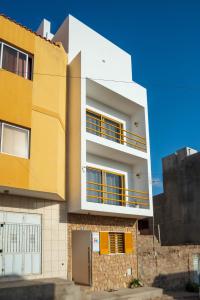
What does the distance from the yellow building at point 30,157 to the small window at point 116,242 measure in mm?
2900

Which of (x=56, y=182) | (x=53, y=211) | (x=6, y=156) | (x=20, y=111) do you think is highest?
(x=20, y=111)

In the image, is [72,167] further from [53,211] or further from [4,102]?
[4,102]

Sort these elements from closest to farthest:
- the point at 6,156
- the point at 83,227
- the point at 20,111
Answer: the point at 6,156 → the point at 20,111 → the point at 83,227

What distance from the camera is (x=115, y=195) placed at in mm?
17594

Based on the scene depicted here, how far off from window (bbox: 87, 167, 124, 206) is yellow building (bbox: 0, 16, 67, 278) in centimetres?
212

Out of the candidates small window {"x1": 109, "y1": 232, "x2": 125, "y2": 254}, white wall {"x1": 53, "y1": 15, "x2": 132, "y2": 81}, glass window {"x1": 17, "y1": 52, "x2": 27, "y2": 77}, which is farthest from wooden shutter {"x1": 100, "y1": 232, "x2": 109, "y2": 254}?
glass window {"x1": 17, "y1": 52, "x2": 27, "y2": 77}

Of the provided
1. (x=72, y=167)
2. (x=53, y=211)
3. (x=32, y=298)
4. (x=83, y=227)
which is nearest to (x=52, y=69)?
(x=72, y=167)

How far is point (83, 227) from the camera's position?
15.3 meters

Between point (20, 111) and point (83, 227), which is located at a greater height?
point (20, 111)

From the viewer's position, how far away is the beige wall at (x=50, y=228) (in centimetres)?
1328

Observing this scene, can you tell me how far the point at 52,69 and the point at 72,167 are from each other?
4421 mm

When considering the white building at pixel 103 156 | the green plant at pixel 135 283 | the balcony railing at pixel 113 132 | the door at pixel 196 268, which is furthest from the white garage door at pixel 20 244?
the door at pixel 196 268

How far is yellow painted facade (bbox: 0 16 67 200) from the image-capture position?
12.5 m

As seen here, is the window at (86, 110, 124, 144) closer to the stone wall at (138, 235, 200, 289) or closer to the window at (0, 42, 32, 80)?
the window at (0, 42, 32, 80)
